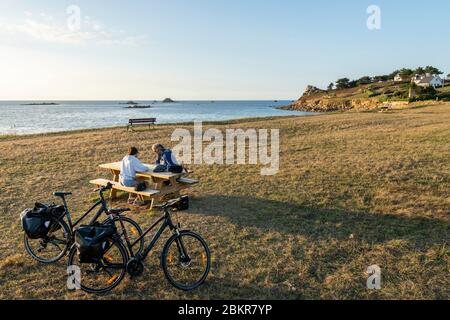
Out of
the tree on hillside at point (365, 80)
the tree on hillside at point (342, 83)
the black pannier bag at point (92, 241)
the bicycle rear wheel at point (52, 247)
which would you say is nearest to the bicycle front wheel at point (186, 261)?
the black pannier bag at point (92, 241)

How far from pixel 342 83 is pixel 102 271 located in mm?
134690

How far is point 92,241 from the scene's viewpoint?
460cm

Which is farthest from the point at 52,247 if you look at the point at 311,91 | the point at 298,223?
the point at 311,91

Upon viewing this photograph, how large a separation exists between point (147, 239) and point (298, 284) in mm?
3137

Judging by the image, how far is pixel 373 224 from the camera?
7.18 meters

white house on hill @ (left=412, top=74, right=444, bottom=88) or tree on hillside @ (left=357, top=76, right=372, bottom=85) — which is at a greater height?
tree on hillside @ (left=357, top=76, right=372, bottom=85)

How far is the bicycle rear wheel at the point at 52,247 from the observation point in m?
5.66

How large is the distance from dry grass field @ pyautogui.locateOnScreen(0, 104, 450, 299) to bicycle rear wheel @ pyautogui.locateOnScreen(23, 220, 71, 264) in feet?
0.56

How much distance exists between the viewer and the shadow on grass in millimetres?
6630

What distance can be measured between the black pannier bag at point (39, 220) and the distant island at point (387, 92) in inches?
1997

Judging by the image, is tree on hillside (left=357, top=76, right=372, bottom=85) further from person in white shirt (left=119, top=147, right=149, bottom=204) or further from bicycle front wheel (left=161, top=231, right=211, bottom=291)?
bicycle front wheel (left=161, top=231, right=211, bottom=291)

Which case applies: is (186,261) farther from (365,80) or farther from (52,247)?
(365,80)

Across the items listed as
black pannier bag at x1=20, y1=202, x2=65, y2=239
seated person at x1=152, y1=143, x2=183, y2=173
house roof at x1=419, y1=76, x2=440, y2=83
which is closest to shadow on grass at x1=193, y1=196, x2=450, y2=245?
seated person at x1=152, y1=143, x2=183, y2=173
